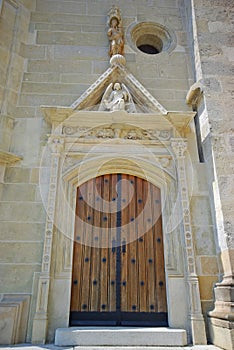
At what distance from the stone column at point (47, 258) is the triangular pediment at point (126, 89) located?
71 centimetres

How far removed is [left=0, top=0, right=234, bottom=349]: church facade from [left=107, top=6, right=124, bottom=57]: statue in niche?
0.02 meters

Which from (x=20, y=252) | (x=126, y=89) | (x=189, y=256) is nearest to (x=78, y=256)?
(x=20, y=252)

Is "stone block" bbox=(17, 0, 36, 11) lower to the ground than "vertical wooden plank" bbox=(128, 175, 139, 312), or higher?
higher

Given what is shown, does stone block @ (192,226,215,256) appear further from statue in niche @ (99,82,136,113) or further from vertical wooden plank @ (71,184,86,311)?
statue in niche @ (99,82,136,113)

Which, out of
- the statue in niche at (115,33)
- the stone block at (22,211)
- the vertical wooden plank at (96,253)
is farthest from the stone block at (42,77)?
the stone block at (22,211)

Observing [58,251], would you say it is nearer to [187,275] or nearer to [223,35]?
[187,275]

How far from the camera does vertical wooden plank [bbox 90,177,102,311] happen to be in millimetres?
3615

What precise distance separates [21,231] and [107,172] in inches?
57.3

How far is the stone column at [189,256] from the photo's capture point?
3.25 metres

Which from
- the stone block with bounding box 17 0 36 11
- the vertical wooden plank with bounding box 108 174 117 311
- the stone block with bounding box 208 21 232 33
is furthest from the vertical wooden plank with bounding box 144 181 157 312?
the stone block with bounding box 17 0 36 11

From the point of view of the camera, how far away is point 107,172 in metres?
4.33

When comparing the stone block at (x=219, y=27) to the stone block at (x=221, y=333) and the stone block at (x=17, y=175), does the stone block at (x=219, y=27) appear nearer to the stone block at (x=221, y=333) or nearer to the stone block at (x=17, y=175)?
the stone block at (x=17, y=175)

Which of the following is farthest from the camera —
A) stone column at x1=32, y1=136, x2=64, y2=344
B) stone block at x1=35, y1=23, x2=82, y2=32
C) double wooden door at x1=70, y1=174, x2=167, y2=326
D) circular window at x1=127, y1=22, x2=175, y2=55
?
circular window at x1=127, y1=22, x2=175, y2=55

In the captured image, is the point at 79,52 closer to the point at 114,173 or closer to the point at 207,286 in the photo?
the point at 114,173
